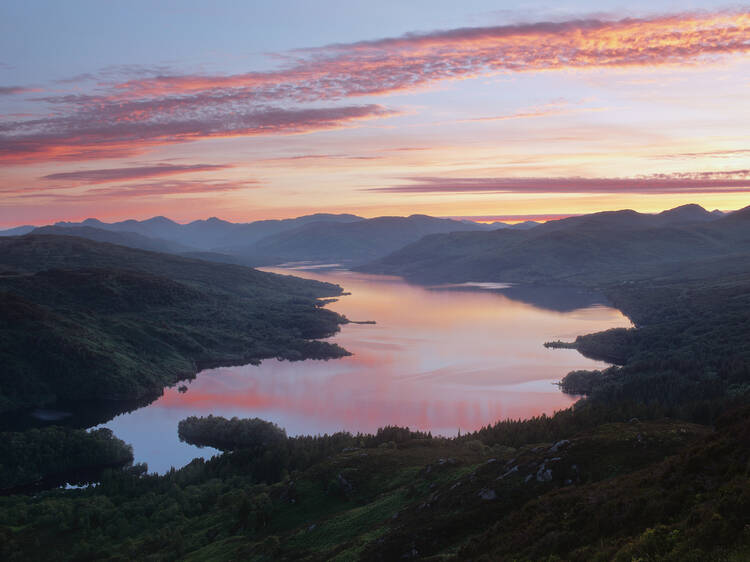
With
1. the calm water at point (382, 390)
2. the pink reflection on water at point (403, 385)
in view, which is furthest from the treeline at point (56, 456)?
the pink reflection on water at point (403, 385)

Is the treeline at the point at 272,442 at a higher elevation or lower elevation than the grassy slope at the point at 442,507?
lower

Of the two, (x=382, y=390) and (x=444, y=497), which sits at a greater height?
(x=444, y=497)

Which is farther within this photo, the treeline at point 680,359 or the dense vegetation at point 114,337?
the dense vegetation at point 114,337

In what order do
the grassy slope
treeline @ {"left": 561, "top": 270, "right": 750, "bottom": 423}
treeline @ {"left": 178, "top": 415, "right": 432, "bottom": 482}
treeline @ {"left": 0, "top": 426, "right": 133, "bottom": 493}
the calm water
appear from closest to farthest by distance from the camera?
the grassy slope
treeline @ {"left": 178, "top": 415, "right": 432, "bottom": 482}
treeline @ {"left": 0, "top": 426, "right": 133, "bottom": 493}
treeline @ {"left": 561, "top": 270, "right": 750, "bottom": 423}
the calm water

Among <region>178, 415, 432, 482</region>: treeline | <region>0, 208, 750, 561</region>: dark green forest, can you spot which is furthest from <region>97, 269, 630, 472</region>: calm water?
<region>0, 208, 750, 561</region>: dark green forest

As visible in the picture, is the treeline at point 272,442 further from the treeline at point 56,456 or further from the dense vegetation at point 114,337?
the dense vegetation at point 114,337

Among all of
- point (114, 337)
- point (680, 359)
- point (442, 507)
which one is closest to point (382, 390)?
point (680, 359)

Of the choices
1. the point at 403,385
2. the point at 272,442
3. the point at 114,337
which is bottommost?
the point at 403,385

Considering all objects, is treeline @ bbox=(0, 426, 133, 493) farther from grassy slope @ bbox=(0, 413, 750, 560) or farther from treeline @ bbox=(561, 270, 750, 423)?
treeline @ bbox=(561, 270, 750, 423)

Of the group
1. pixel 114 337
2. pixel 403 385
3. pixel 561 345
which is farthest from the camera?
pixel 561 345

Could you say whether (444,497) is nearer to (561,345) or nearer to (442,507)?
(442,507)
